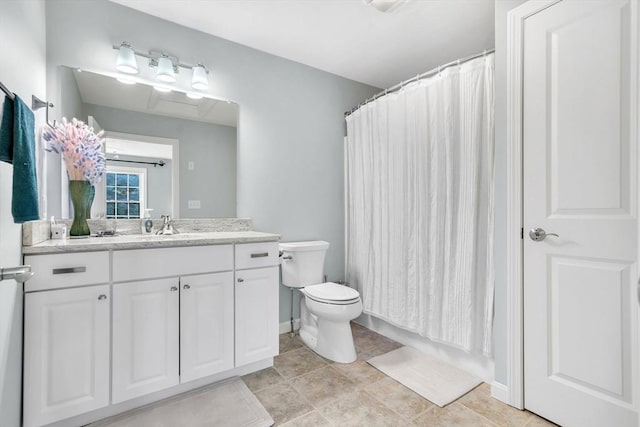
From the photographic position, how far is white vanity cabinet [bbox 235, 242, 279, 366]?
6.04 ft

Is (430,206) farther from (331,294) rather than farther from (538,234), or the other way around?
(331,294)

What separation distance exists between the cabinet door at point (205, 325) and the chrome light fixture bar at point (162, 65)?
1372 millimetres

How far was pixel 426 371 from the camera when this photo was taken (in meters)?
1.97

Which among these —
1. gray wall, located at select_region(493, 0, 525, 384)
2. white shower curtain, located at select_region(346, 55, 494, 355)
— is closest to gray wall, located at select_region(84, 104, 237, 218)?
white shower curtain, located at select_region(346, 55, 494, 355)

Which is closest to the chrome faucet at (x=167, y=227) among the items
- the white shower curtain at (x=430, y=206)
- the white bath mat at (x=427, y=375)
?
the white shower curtain at (x=430, y=206)

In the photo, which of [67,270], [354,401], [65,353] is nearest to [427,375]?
[354,401]

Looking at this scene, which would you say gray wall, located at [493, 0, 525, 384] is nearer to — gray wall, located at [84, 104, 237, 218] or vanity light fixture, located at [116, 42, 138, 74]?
gray wall, located at [84, 104, 237, 218]

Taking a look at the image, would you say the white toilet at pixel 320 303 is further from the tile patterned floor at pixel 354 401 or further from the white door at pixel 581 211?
the white door at pixel 581 211

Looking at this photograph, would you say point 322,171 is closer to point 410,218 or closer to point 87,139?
point 410,218

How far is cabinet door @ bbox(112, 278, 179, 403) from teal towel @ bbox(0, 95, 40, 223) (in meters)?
0.56

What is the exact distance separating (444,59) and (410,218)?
150cm

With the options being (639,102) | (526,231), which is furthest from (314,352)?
(639,102)

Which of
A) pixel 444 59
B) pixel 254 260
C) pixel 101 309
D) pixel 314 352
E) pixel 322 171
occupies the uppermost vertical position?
pixel 444 59

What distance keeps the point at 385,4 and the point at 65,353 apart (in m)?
2.50
